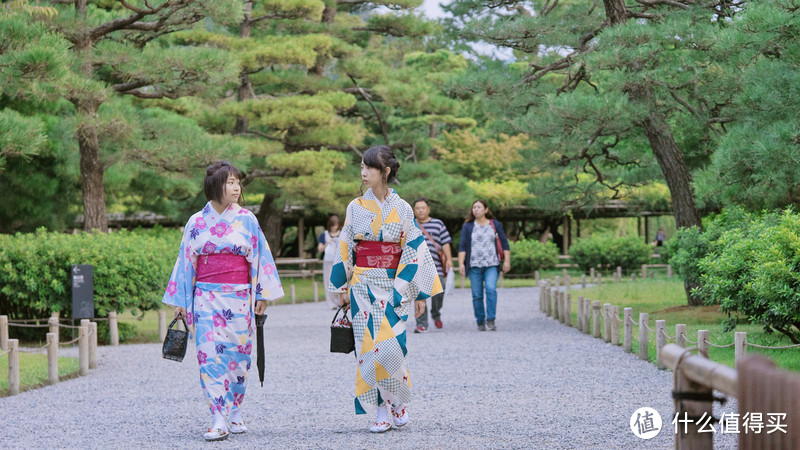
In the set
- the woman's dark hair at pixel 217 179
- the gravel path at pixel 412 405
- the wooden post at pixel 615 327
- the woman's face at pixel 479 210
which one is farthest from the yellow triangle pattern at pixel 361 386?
the woman's face at pixel 479 210

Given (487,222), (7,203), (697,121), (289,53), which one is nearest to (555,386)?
(487,222)

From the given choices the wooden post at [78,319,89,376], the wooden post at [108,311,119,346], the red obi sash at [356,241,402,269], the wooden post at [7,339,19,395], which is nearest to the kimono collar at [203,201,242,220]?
the red obi sash at [356,241,402,269]

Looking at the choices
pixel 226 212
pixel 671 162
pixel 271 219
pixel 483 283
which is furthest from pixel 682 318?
pixel 271 219

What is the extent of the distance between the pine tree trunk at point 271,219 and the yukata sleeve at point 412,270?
20.4 m

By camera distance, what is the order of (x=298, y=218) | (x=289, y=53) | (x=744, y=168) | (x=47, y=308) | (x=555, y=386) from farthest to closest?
(x=298, y=218) < (x=289, y=53) < (x=47, y=308) < (x=744, y=168) < (x=555, y=386)

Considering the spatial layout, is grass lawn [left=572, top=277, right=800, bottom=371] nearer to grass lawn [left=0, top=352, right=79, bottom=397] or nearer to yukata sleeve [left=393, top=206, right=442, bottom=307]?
yukata sleeve [left=393, top=206, right=442, bottom=307]

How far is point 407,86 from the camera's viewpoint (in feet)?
77.0

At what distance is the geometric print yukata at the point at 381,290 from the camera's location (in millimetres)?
5797

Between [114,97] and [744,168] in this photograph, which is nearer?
[744,168]

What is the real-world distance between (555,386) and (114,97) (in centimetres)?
1082

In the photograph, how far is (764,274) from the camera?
26.0ft

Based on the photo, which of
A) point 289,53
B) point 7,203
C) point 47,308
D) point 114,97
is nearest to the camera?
point 47,308

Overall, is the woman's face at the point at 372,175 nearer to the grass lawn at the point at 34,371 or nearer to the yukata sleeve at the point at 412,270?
the yukata sleeve at the point at 412,270

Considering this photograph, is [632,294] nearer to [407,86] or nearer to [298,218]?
[407,86]
